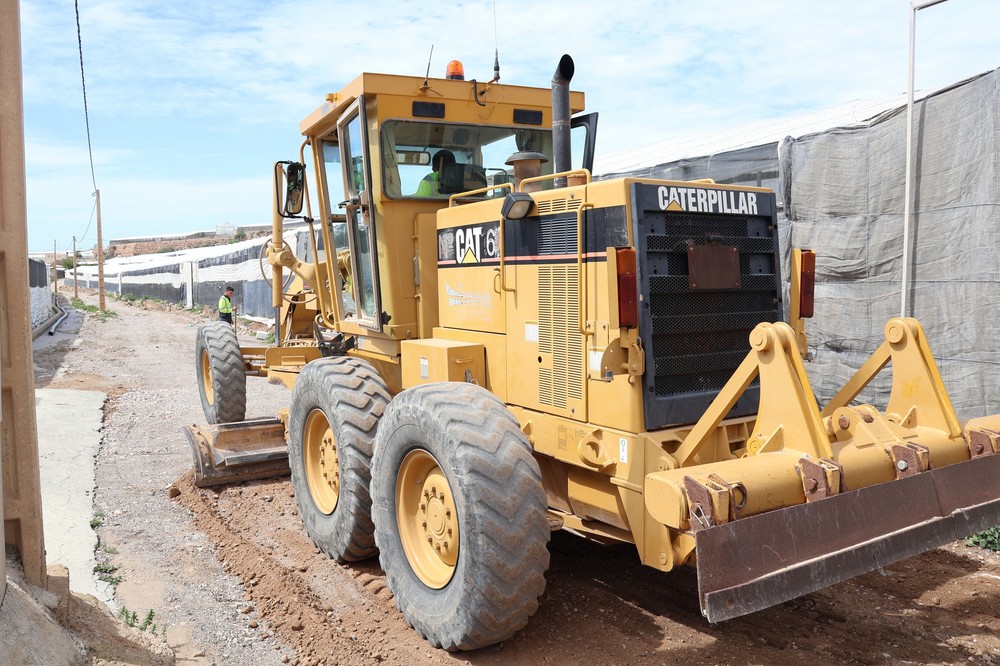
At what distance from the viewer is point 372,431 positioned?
5125mm

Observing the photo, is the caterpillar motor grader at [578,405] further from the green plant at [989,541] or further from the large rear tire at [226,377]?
the large rear tire at [226,377]

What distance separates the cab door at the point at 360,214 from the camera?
5680 millimetres

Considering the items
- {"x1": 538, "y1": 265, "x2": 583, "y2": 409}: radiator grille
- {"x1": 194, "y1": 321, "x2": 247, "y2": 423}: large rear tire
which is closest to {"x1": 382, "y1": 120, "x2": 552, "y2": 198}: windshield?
{"x1": 538, "y1": 265, "x2": 583, "y2": 409}: radiator grille

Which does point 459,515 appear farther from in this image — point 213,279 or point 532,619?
point 213,279

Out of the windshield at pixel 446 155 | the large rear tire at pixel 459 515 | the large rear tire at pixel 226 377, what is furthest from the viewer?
the large rear tire at pixel 226 377

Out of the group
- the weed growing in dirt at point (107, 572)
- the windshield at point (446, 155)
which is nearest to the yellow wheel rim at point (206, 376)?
the weed growing in dirt at point (107, 572)

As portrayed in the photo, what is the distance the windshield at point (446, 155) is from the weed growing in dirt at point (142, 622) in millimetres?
3116

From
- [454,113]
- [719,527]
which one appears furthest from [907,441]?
[454,113]

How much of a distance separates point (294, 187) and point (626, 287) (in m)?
4.30

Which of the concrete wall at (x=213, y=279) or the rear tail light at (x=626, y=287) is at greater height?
the concrete wall at (x=213, y=279)

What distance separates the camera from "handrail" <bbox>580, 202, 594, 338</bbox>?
4.12m

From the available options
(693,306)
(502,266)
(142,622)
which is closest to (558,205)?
(502,266)

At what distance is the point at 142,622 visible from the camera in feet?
15.0

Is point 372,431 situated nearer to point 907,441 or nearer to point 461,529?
point 461,529
